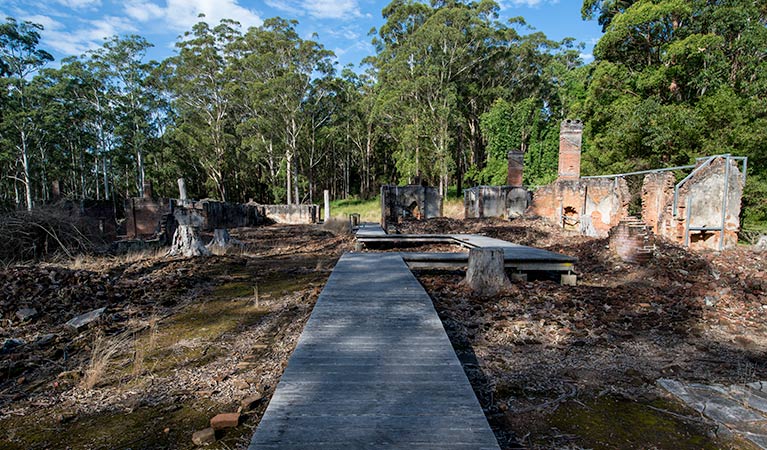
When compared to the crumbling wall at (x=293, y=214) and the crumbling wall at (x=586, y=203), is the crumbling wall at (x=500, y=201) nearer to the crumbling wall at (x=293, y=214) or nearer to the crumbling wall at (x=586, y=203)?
the crumbling wall at (x=586, y=203)

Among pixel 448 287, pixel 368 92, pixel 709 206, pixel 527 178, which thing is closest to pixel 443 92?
pixel 527 178

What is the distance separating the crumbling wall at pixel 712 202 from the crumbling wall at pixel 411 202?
1005 centimetres

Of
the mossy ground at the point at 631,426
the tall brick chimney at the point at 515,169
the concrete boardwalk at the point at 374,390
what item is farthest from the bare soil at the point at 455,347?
the tall brick chimney at the point at 515,169

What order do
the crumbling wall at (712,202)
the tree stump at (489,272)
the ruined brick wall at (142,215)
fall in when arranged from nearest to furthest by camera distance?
the tree stump at (489,272) < the crumbling wall at (712,202) < the ruined brick wall at (142,215)

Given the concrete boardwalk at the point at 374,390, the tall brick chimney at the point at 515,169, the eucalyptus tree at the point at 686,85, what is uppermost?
the eucalyptus tree at the point at 686,85

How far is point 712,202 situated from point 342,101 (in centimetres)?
3077

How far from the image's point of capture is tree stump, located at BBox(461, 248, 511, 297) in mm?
5605

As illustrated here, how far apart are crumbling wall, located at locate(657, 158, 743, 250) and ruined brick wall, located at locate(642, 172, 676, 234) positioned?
0.82 metres

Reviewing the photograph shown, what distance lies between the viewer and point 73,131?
1286 inches

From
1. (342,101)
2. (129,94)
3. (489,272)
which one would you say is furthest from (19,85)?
(489,272)

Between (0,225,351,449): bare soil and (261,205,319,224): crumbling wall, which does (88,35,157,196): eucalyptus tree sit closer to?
(261,205,319,224): crumbling wall

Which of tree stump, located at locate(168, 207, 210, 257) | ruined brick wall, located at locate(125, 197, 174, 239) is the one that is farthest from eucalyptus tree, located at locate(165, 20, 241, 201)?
tree stump, located at locate(168, 207, 210, 257)

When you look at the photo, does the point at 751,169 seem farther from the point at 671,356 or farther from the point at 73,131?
the point at 73,131

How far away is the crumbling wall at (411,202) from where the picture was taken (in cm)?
1881
